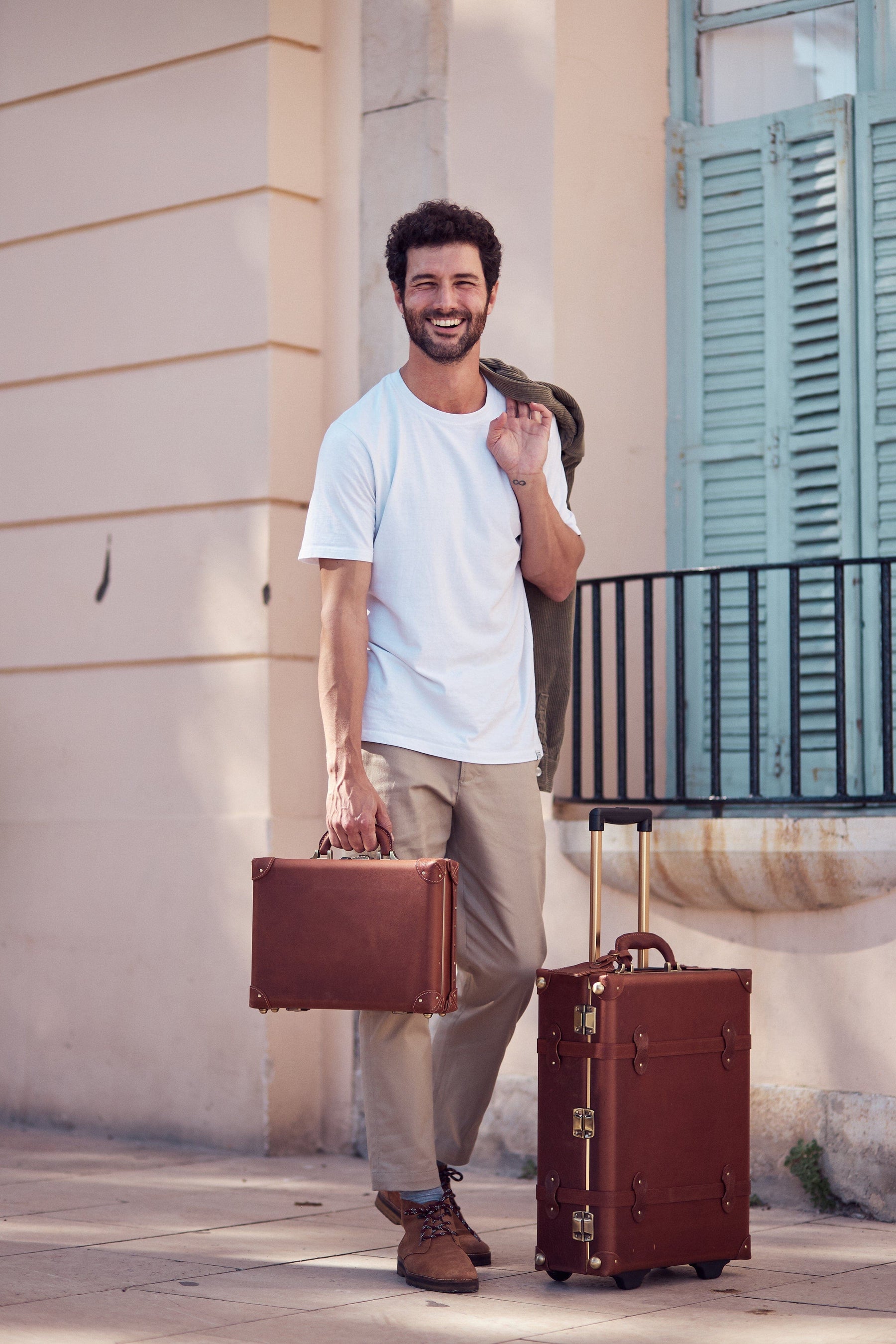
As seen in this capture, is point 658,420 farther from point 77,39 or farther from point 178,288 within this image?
point 77,39

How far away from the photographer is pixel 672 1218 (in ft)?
12.0

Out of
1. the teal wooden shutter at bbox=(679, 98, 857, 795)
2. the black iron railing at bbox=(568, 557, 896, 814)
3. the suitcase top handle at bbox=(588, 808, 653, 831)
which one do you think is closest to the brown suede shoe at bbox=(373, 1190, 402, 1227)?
the suitcase top handle at bbox=(588, 808, 653, 831)

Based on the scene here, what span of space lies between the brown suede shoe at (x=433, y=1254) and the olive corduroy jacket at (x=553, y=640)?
985mm

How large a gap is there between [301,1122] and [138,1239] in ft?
4.93

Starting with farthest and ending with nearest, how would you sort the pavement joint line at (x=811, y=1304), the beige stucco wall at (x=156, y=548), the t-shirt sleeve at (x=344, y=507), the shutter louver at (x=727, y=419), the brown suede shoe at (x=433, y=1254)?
the beige stucco wall at (x=156, y=548) < the shutter louver at (x=727, y=419) < the t-shirt sleeve at (x=344, y=507) < the brown suede shoe at (x=433, y=1254) < the pavement joint line at (x=811, y=1304)

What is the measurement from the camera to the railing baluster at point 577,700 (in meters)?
5.39

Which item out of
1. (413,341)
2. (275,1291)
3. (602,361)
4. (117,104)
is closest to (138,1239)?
A: (275,1291)

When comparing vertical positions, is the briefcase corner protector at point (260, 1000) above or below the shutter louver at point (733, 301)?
below

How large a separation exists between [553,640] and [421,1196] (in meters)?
1.29

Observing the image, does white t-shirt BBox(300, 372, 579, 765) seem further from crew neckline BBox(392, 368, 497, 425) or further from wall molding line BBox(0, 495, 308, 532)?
wall molding line BBox(0, 495, 308, 532)

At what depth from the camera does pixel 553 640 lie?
4188mm

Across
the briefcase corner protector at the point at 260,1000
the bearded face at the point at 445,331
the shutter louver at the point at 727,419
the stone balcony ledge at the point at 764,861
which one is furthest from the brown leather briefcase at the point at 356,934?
the shutter louver at the point at 727,419

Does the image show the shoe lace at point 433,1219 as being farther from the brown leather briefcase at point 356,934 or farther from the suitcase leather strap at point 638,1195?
the brown leather briefcase at point 356,934

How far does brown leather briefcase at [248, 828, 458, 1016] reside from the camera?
139 inches
